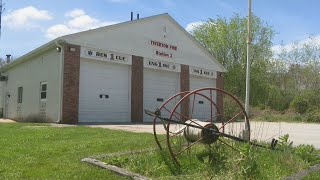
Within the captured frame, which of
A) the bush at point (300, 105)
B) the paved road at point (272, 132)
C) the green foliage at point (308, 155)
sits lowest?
the paved road at point (272, 132)

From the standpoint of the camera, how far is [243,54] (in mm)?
45719

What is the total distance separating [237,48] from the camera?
4588 cm

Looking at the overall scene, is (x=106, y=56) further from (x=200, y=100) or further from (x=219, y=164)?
(x=219, y=164)

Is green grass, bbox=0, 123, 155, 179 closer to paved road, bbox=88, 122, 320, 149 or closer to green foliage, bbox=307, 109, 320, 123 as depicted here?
paved road, bbox=88, 122, 320, 149

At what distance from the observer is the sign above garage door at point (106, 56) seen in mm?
20844

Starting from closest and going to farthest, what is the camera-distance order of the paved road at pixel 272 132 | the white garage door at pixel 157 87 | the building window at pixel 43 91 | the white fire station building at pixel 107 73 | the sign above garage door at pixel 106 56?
the paved road at pixel 272 132, the white fire station building at pixel 107 73, the sign above garage door at pixel 106 56, the building window at pixel 43 91, the white garage door at pixel 157 87

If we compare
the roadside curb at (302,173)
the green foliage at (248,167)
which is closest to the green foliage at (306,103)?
the roadside curb at (302,173)

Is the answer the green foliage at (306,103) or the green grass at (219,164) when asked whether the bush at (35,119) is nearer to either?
the green grass at (219,164)

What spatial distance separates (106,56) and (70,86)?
2761mm

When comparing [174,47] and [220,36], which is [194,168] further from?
[220,36]

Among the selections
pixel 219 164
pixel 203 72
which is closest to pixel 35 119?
pixel 203 72

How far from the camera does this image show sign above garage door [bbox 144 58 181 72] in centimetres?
2424

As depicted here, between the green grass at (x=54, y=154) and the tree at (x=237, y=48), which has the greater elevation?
the tree at (x=237, y=48)

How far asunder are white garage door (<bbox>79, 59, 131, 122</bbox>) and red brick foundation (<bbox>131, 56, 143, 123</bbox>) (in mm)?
247
